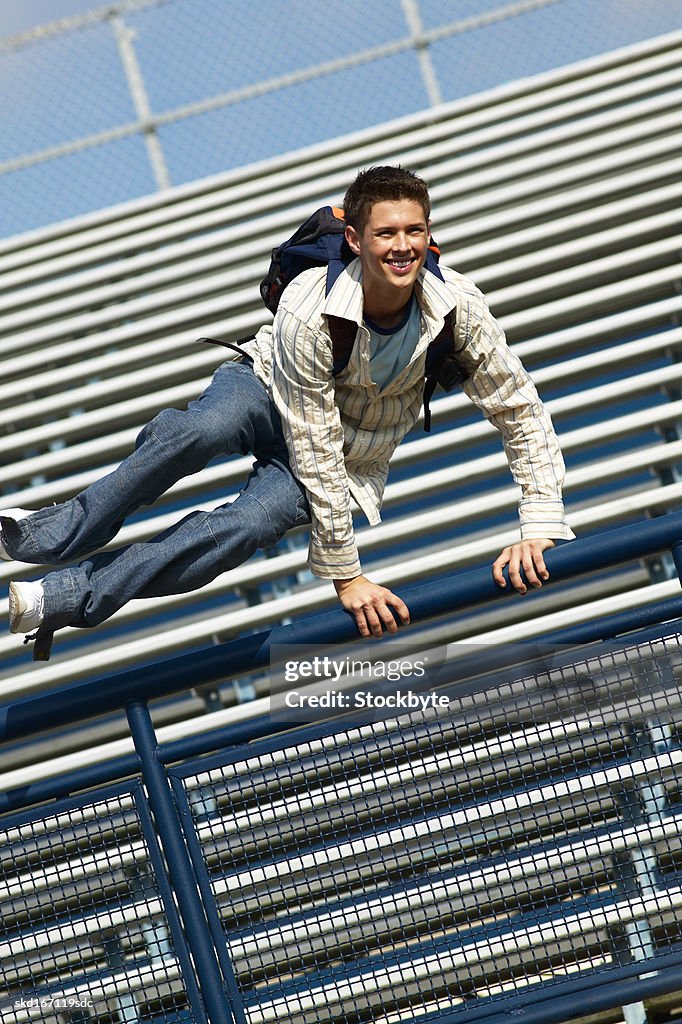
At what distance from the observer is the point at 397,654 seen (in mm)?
1657

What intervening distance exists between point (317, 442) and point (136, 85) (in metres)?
3.33

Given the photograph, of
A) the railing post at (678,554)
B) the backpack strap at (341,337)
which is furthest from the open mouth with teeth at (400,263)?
the railing post at (678,554)

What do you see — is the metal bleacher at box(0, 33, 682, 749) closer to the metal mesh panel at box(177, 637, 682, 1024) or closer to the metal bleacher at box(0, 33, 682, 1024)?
the metal bleacher at box(0, 33, 682, 1024)

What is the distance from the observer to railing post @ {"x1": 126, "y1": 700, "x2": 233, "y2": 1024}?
1.51 m

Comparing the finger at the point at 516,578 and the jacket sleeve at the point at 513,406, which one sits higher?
the jacket sleeve at the point at 513,406

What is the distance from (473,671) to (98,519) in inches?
26.0

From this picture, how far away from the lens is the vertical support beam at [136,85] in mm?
4410

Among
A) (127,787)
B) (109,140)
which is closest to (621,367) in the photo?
(109,140)

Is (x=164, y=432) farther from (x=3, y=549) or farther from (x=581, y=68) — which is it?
(x=581, y=68)

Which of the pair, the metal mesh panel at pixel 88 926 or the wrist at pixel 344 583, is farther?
the wrist at pixel 344 583

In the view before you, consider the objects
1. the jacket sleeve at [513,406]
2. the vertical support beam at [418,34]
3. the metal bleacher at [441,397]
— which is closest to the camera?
the jacket sleeve at [513,406]

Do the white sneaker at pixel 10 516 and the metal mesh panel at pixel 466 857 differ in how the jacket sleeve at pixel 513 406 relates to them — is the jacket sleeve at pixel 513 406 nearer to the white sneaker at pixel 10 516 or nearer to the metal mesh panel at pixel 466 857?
the metal mesh panel at pixel 466 857

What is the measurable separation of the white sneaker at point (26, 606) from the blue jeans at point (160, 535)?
0.02 metres

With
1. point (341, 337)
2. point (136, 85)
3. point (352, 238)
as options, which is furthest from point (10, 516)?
point (136, 85)
